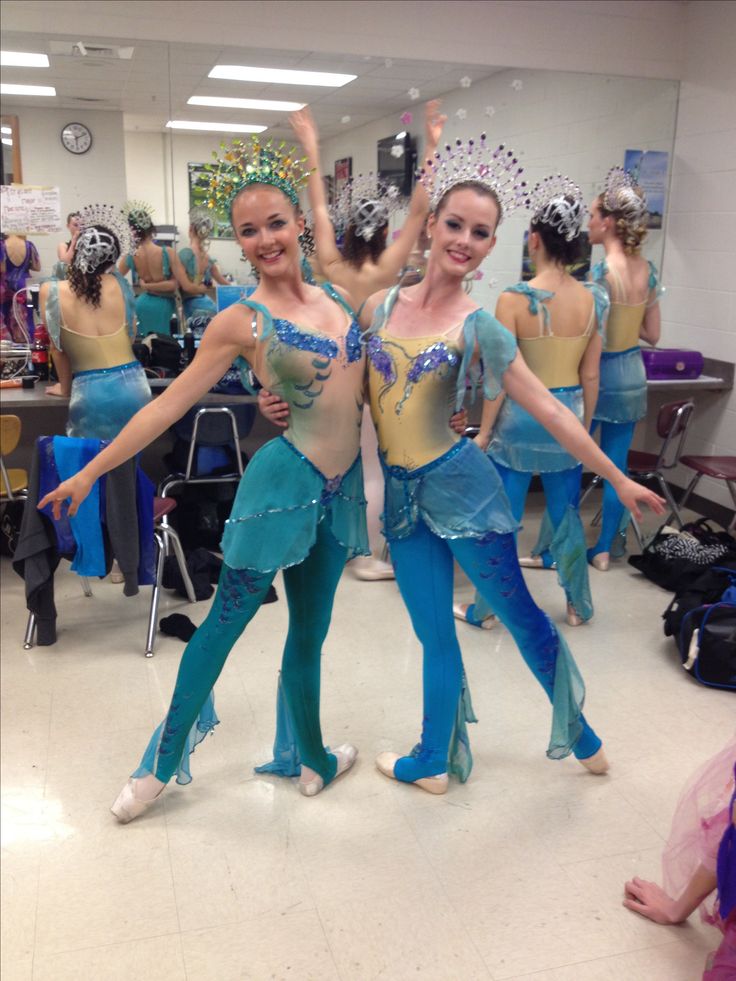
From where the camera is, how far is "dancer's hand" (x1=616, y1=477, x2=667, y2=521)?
1.84 meters

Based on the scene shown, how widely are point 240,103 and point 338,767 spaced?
10.5ft

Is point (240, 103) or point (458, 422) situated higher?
point (240, 103)

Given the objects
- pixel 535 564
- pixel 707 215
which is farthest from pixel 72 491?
pixel 707 215

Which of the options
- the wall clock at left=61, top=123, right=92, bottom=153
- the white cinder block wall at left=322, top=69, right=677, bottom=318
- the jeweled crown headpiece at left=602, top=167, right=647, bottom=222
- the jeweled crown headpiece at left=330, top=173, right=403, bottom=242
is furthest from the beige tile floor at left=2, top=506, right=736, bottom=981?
the white cinder block wall at left=322, top=69, right=677, bottom=318

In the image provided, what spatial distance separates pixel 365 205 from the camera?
3.39m

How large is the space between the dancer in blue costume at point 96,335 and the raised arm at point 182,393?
1.54 m

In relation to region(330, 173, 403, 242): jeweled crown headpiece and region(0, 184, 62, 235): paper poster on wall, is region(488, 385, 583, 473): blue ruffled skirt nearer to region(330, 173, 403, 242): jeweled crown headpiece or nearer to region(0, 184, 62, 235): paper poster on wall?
region(330, 173, 403, 242): jeweled crown headpiece

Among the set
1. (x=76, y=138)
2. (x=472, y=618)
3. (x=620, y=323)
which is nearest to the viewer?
(x=472, y=618)

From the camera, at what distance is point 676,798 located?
2.25m

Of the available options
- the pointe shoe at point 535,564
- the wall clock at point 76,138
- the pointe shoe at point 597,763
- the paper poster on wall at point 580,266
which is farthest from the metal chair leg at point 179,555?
the paper poster on wall at point 580,266

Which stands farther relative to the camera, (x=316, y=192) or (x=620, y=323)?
(x=620, y=323)

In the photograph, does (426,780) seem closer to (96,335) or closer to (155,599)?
(155,599)

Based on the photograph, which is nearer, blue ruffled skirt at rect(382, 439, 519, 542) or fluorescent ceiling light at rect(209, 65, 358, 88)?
blue ruffled skirt at rect(382, 439, 519, 542)

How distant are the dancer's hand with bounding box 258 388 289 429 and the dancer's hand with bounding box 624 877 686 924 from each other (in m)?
1.29
